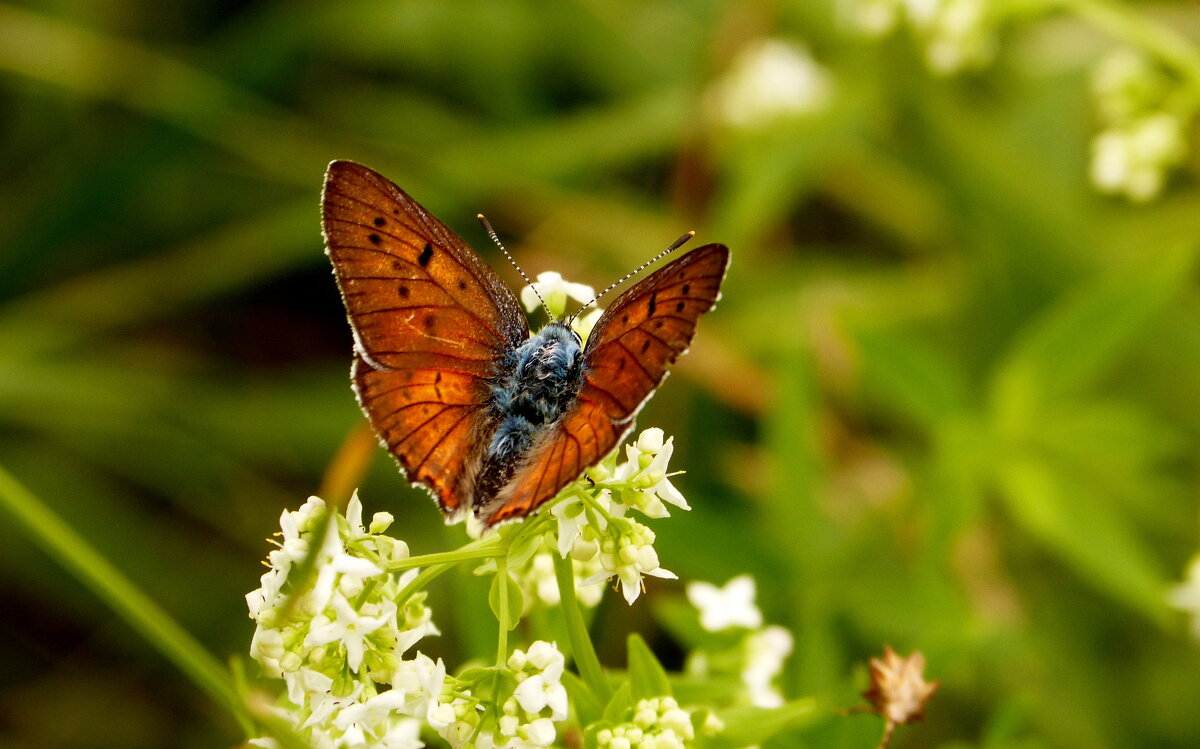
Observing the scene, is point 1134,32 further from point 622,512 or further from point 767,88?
point 622,512

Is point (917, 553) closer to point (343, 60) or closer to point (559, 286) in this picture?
point (559, 286)

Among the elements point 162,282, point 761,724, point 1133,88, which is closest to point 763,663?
point 761,724

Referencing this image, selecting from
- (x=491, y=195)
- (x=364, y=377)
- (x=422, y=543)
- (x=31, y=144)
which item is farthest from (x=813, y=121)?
(x=31, y=144)

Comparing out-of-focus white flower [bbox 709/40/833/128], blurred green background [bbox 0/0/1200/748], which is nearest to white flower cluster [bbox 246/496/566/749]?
blurred green background [bbox 0/0/1200/748]

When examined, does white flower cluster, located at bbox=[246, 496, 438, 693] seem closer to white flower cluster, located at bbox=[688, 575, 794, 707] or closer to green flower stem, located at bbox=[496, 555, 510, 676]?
green flower stem, located at bbox=[496, 555, 510, 676]

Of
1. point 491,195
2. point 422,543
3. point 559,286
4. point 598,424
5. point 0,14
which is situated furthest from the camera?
point 491,195
